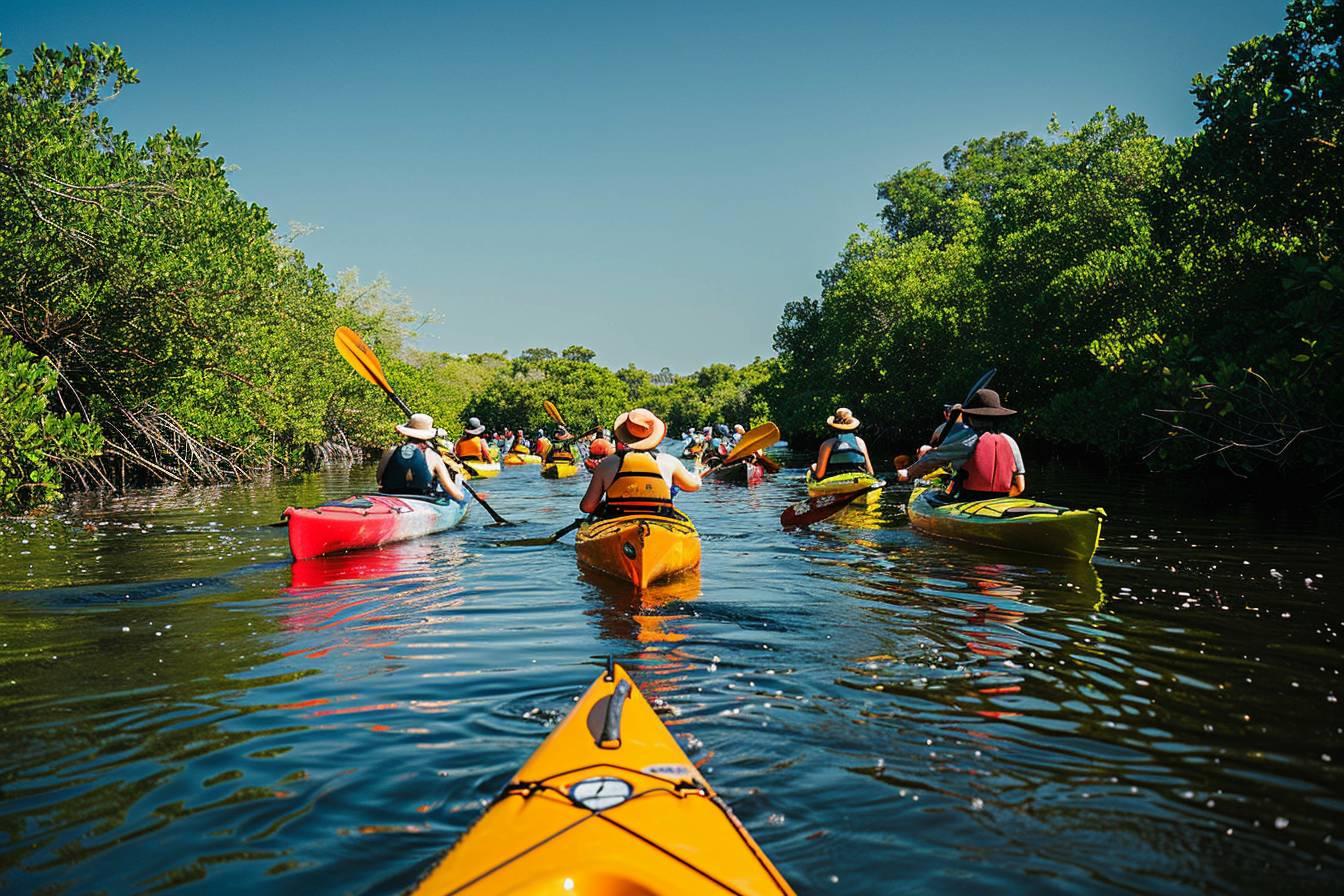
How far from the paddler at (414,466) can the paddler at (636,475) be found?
3891 millimetres

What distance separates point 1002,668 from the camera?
17.8 ft

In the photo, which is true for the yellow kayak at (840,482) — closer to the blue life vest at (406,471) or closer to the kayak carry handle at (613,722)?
the blue life vest at (406,471)

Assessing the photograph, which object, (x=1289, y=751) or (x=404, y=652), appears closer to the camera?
(x=1289, y=751)

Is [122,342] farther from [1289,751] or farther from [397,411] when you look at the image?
[397,411]

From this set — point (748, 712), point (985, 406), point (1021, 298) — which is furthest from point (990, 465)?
point (1021, 298)

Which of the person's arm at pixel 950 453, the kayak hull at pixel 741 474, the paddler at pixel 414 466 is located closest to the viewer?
the person's arm at pixel 950 453

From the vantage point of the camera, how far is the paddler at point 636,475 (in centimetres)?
853

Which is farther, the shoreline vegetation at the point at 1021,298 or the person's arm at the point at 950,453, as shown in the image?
the shoreline vegetation at the point at 1021,298

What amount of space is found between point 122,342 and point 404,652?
49.7 feet

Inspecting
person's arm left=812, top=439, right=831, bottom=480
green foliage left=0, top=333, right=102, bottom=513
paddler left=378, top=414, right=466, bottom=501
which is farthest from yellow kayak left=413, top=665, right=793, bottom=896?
green foliage left=0, top=333, right=102, bottom=513

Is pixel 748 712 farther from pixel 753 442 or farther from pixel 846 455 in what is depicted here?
pixel 846 455

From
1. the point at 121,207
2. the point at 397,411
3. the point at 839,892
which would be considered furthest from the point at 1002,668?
the point at 397,411

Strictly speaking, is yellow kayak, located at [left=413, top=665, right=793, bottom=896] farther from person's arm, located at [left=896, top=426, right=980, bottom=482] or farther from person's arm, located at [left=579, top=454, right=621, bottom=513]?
person's arm, located at [left=896, top=426, right=980, bottom=482]

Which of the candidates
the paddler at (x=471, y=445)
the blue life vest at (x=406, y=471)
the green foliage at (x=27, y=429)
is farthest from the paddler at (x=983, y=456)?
the paddler at (x=471, y=445)
